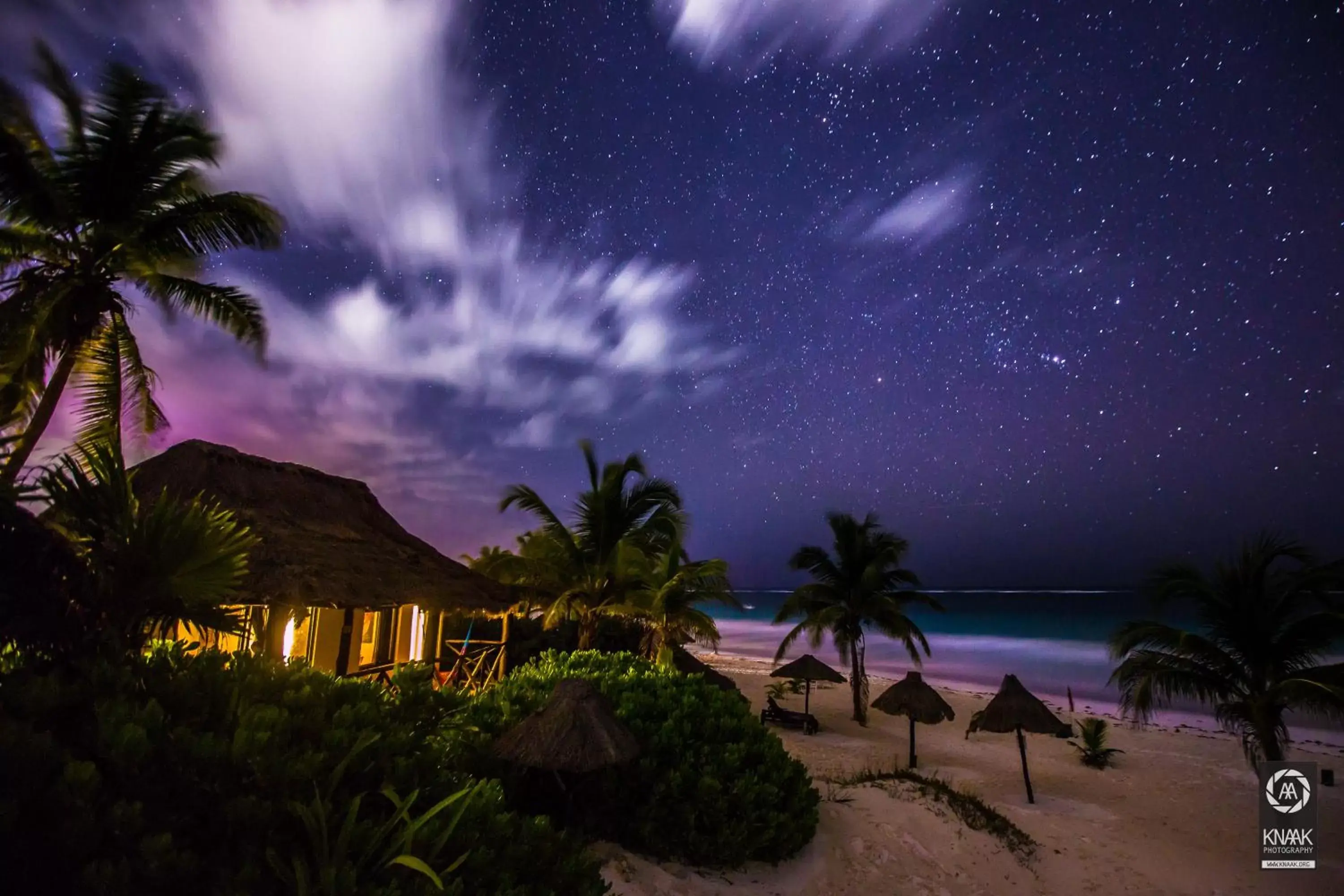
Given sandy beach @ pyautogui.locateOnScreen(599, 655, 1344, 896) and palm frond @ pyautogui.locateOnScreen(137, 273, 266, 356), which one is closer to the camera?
sandy beach @ pyautogui.locateOnScreen(599, 655, 1344, 896)

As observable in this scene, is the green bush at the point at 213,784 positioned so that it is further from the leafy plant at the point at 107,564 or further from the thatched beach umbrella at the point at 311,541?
the thatched beach umbrella at the point at 311,541

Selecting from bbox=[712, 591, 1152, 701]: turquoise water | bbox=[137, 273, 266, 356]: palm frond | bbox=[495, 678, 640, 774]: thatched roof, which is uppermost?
bbox=[137, 273, 266, 356]: palm frond

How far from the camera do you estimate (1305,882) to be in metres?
8.71

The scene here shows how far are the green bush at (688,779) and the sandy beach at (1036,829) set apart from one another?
248 mm

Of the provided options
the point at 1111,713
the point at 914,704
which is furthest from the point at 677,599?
the point at 1111,713

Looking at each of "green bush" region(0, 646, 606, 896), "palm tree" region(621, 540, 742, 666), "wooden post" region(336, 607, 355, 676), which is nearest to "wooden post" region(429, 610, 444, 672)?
"wooden post" region(336, 607, 355, 676)

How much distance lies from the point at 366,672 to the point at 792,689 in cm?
1653

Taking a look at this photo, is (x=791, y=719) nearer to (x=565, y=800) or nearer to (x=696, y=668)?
(x=696, y=668)

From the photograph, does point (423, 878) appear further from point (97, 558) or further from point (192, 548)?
point (97, 558)

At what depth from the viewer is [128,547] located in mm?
3191

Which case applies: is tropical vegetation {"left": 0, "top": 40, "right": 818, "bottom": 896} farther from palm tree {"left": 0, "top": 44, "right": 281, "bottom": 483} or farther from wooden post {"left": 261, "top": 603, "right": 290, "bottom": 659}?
palm tree {"left": 0, "top": 44, "right": 281, "bottom": 483}

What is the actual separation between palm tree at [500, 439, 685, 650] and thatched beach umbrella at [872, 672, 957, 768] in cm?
642

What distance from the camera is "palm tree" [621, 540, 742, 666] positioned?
15234mm

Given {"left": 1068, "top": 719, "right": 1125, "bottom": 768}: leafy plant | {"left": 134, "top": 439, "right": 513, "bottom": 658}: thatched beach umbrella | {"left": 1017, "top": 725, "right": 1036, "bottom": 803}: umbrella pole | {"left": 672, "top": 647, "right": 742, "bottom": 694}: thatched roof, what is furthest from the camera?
{"left": 672, "top": 647, "right": 742, "bottom": 694}: thatched roof
